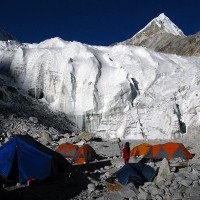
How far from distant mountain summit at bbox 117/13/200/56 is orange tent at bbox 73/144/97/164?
43.0m

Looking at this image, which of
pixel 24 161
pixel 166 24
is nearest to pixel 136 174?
pixel 24 161

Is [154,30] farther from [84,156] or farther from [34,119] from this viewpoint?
[84,156]

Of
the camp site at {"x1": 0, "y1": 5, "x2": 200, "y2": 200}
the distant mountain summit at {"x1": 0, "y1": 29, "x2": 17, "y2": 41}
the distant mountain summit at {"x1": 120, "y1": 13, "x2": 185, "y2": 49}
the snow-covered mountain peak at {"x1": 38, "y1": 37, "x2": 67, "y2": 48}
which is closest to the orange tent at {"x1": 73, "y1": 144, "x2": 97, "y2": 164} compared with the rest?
the camp site at {"x1": 0, "y1": 5, "x2": 200, "y2": 200}

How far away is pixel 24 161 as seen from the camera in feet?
53.7

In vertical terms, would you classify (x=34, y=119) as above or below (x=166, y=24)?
below

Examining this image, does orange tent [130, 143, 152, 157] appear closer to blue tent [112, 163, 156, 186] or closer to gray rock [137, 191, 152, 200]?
blue tent [112, 163, 156, 186]

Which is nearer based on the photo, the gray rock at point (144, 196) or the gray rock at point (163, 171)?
the gray rock at point (144, 196)

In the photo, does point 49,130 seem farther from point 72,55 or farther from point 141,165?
point 141,165

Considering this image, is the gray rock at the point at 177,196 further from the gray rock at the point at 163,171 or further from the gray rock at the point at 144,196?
the gray rock at the point at 163,171

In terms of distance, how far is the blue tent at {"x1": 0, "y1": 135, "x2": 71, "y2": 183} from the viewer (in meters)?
16.2

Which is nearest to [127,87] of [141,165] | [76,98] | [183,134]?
[76,98]

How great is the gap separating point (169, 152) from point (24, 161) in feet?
32.9

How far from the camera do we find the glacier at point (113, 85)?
3775 cm

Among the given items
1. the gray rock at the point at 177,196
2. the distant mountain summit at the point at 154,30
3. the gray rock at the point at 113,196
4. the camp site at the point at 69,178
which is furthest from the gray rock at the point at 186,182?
the distant mountain summit at the point at 154,30
